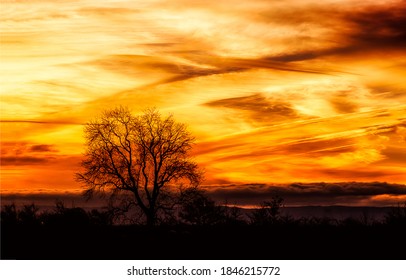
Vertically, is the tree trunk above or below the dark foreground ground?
above

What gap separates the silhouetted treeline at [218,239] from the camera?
26125 millimetres

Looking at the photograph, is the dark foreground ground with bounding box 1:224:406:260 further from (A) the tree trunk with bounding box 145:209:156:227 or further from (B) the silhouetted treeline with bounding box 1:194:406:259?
(A) the tree trunk with bounding box 145:209:156:227

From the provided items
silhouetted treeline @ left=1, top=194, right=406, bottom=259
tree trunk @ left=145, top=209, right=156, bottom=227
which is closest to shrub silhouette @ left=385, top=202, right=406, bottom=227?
silhouetted treeline @ left=1, top=194, right=406, bottom=259

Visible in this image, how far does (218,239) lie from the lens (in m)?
27.5

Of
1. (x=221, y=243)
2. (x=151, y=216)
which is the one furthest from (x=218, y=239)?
(x=151, y=216)

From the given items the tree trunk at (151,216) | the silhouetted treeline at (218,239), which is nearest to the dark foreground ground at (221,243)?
the silhouetted treeline at (218,239)

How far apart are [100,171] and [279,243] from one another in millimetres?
16823

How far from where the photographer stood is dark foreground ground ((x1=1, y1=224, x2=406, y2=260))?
26.0m

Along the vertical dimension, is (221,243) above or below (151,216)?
below

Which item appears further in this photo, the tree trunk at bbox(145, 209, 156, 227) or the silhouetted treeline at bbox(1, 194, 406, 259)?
the tree trunk at bbox(145, 209, 156, 227)

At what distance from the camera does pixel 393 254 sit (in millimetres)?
25312

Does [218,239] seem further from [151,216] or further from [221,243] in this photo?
[151,216]

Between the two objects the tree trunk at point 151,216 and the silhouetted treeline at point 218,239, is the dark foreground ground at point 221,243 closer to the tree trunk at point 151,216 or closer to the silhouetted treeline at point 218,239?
the silhouetted treeline at point 218,239

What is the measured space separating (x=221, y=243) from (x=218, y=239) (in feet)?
1.20
